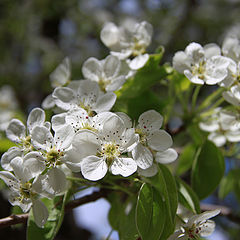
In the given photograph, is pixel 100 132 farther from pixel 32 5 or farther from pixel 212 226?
pixel 32 5

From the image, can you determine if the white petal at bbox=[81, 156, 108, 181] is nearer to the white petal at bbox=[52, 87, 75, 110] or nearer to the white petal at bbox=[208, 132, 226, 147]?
the white petal at bbox=[52, 87, 75, 110]

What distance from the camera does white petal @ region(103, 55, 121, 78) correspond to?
129 centimetres

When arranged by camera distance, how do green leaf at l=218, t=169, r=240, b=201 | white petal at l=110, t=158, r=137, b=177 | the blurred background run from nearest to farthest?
white petal at l=110, t=158, r=137, b=177 < green leaf at l=218, t=169, r=240, b=201 < the blurred background

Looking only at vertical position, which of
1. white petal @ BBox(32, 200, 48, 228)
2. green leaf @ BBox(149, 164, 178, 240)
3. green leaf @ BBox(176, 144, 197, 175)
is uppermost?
white petal @ BBox(32, 200, 48, 228)

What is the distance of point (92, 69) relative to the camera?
1.33m

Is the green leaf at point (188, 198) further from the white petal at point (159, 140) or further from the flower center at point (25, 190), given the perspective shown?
the flower center at point (25, 190)

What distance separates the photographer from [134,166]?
3.18 feet

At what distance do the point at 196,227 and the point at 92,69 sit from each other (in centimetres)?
68

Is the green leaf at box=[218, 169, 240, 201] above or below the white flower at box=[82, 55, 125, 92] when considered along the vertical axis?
below

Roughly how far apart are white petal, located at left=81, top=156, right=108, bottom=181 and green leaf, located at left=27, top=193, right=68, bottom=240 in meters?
0.17

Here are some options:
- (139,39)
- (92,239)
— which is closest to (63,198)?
(139,39)

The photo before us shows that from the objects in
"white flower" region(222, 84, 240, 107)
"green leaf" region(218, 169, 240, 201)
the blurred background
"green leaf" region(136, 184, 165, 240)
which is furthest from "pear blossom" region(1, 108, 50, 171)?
the blurred background

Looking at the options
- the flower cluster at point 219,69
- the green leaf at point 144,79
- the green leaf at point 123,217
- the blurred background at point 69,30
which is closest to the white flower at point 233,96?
the flower cluster at point 219,69

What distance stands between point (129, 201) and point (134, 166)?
1.10 feet
